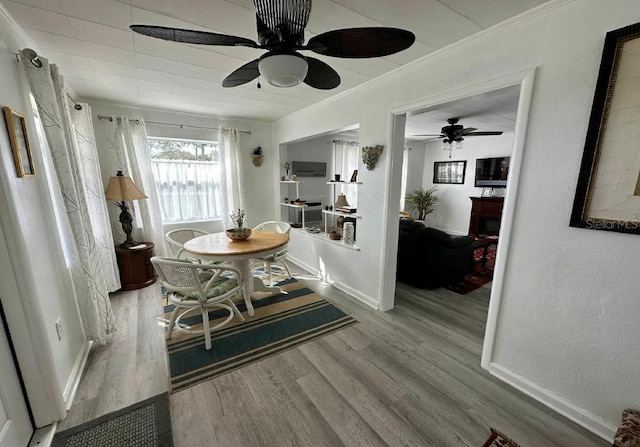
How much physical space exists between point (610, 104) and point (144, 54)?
2.92 m

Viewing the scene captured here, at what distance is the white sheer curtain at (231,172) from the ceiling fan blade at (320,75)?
2.76 meters

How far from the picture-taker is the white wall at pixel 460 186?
547 centimetres

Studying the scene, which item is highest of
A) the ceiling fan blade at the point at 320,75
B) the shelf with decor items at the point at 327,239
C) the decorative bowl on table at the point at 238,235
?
the ceiling fan blade at the point at 320,75

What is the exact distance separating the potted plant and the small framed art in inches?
258

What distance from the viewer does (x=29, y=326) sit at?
139 cm

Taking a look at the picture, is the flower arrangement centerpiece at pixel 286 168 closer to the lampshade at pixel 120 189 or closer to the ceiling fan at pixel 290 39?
the lampshade at pixel 120 189

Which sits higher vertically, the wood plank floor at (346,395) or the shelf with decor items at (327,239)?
the shelf with decor items at (327,239)

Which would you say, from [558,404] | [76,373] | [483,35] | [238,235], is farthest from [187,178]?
[558,404]

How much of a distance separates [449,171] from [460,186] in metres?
0.47

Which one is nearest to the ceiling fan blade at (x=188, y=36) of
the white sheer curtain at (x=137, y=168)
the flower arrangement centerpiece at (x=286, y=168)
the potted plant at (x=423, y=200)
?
the white sheer curtain at (x=137, y=168)

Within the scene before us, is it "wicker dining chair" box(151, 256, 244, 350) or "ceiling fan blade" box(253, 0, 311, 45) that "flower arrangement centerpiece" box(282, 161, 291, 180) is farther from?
"ceiling fan blade" box(253, 0, 311, 45)

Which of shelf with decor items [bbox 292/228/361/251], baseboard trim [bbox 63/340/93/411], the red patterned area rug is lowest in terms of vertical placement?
the red patterned area rug

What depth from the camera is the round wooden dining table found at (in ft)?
7.68

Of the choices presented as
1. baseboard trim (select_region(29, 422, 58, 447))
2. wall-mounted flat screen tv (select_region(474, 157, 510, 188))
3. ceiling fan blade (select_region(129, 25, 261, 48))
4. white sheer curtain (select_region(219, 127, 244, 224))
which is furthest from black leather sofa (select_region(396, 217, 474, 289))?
baseboard trim (select_region(29, 422, 58, 447))
